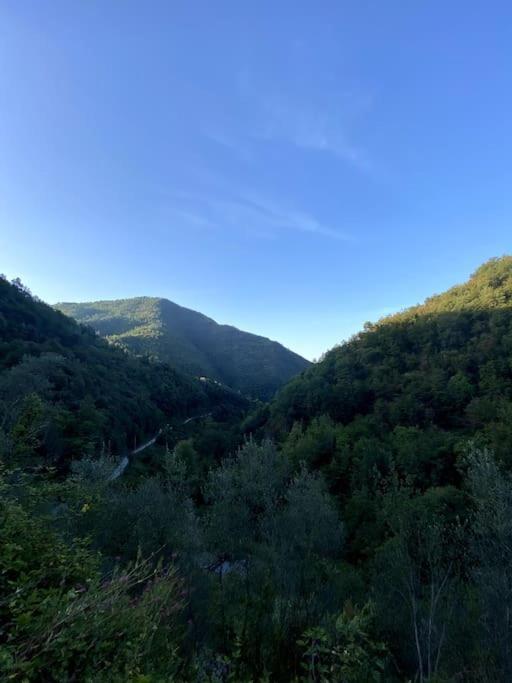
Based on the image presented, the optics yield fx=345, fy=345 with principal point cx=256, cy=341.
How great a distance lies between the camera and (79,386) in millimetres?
61344

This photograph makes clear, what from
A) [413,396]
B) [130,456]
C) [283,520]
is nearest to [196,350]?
[130,456]

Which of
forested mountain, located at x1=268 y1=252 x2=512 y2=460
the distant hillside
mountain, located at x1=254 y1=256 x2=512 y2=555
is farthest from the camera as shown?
forested mountain, located at x1=268 y1=252 x2=512 y2=460

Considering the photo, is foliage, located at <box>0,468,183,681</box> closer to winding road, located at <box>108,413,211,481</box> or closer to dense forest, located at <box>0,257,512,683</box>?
dense forest, located at <box>0,257,512,683</box>

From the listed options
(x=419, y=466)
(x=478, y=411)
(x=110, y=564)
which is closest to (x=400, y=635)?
(x=110, y=564)

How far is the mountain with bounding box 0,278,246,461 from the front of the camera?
45.2m

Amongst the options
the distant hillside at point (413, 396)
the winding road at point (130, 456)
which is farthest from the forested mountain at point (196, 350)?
the distant hillside at point (413, 396)

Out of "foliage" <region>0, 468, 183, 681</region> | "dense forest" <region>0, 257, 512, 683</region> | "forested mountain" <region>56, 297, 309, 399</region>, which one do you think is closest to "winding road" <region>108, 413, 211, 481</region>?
"dense forest" <region>0, 257, 512, 683</region>

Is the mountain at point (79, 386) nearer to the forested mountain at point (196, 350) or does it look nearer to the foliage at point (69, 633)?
the foliage at point (69, 633)

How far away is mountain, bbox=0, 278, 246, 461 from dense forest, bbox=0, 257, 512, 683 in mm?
551

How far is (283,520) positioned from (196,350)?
506ft

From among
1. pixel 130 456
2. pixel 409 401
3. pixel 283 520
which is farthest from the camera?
pixel 130 456

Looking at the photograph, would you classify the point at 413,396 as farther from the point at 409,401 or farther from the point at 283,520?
the point at 283,520

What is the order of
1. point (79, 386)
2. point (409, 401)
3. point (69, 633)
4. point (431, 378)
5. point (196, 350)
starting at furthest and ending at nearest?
point (196, 350) → point (79, 386) → point (431, 378) → point (409, 401) → point (69, 633)

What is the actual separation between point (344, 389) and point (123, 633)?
5634cm
